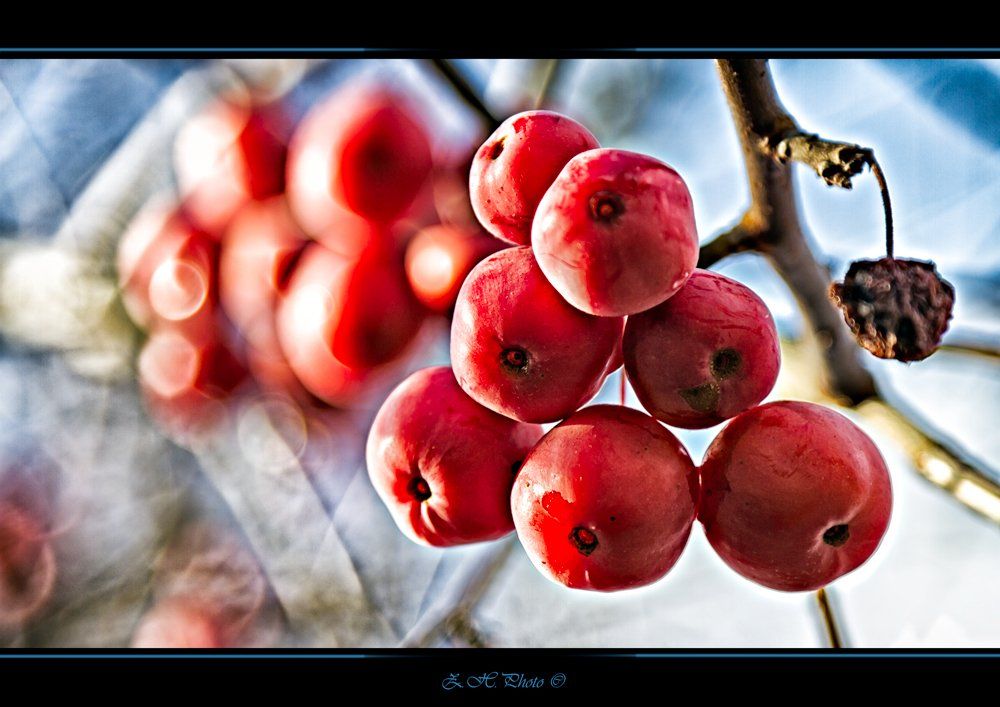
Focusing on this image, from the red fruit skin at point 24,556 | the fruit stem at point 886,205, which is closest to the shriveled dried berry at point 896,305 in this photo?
the fruit stem at point 886,205

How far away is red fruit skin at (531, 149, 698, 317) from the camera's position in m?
0.49

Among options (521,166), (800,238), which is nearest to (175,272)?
(521,166)

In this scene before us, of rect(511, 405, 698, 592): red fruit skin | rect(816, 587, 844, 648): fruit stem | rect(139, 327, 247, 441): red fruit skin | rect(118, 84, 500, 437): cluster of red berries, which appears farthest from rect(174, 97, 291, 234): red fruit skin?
rect(816, 587, 844, 648): fruit stem

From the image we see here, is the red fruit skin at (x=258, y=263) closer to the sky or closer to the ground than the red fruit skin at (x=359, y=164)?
closer to the ground

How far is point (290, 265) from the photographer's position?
2.22 ft

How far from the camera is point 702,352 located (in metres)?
0.55

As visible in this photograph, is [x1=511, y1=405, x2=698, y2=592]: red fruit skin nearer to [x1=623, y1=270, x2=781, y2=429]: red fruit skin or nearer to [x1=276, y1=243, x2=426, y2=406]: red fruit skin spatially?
[x1=623, y1=270, x2=781, y2=429]: red fruit skin

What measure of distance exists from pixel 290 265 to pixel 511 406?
232mm

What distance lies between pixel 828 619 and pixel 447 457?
42cm

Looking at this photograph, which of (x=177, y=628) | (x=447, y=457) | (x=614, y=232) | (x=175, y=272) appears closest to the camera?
(x=614, y=232)

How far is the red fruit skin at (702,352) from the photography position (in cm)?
55

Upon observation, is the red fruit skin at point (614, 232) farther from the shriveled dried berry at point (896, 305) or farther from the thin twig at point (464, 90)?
the thin twig at point (464, 90)

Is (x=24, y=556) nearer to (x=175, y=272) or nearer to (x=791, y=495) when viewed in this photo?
(x=175, y=272)
